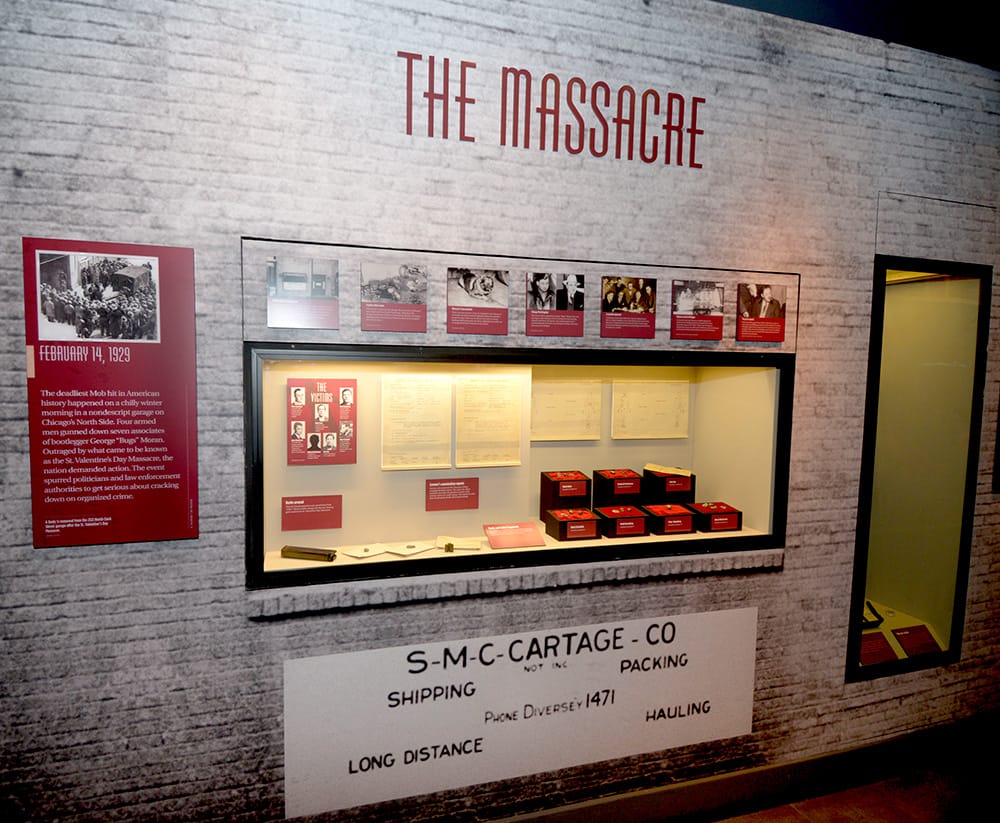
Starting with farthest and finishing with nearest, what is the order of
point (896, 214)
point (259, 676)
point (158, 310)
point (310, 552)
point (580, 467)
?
point (580, 467), point (896, 214), point (310, 552), point (259, 676), point (158, 310)

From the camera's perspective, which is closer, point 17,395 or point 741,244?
point 17,395

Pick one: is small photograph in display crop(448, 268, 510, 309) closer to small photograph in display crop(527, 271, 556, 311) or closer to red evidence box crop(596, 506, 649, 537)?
small photograph in display crop(527, 271, 556, 311)

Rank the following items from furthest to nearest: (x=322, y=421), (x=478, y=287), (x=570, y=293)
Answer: (x=322, y=421) < (x=570, y=293) < (x=478, y=287)

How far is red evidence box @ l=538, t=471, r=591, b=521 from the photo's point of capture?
3148 mm

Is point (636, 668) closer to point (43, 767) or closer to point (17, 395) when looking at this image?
point (43, 767)

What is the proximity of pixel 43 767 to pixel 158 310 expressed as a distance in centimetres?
176

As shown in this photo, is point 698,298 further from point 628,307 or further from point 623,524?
point 623,524

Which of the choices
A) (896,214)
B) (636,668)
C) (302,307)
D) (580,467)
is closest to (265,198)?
(302,307)

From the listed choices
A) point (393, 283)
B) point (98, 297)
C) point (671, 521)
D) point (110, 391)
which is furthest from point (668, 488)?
point (98, 297)

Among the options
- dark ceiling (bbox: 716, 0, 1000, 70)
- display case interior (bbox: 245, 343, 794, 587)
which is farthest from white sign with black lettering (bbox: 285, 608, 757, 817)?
dark ceiling (bbox: 716, 0, 1000, 70)

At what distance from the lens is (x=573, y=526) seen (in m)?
2.93

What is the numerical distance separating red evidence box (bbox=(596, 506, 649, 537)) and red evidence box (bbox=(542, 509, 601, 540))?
5 centimetres

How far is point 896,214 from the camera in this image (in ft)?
10.5

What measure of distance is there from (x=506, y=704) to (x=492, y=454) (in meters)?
1.17
